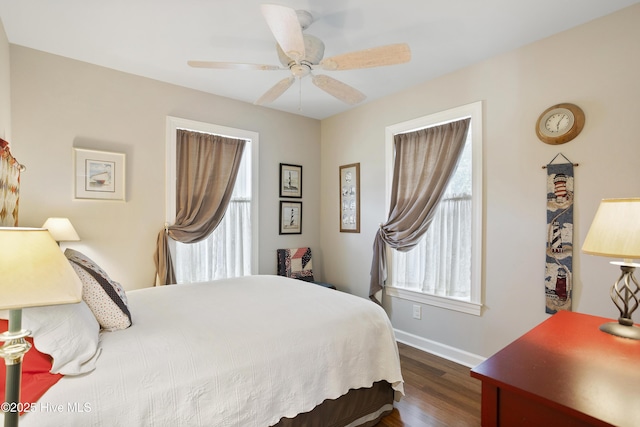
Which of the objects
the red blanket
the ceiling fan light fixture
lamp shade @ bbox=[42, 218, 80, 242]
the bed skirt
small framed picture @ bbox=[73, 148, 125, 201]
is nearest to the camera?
the red blanket

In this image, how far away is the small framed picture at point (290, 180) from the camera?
408 centimetres

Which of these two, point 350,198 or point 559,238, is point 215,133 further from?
point 559,238

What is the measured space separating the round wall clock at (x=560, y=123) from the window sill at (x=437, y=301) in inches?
57.5

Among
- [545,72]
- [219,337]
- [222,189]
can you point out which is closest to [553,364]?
[219,337]

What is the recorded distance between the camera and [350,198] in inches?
158

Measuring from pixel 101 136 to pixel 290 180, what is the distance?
2.05 meters

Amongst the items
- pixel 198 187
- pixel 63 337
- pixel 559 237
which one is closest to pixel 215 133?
pixel 198 187

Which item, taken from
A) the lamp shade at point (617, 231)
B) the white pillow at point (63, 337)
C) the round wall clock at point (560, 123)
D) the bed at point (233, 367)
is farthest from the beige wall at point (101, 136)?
the lamp shade at point (617, 231)

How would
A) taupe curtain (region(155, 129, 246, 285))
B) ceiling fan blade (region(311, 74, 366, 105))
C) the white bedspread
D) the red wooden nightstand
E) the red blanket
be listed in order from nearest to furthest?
the red wooden nightstand
the red blanket
the white bedspread
ceiling fan blade (region(311, 74, 366, 105))
taupe curtain (region(155, 129, 246, 285))

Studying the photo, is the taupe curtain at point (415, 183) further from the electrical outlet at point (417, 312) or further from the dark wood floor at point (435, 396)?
the dark wood floor at point (435, 396)

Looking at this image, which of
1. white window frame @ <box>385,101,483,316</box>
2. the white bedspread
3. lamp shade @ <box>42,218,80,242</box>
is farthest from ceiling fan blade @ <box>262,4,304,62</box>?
lamp shade @ <box>42,218,80,242</box>

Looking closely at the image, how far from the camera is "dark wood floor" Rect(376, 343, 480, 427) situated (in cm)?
209

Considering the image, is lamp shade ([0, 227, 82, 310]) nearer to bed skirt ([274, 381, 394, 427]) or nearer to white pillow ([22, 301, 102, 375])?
white pillow ([22, 301, 102, 375])

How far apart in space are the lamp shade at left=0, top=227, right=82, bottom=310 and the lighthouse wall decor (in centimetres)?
281
